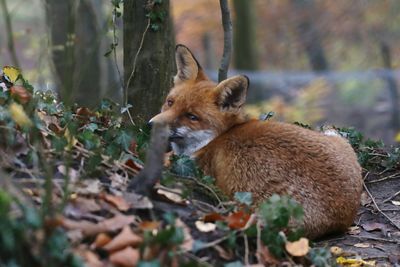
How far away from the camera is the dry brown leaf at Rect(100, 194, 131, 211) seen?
4047 mm

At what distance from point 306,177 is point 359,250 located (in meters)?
0.76

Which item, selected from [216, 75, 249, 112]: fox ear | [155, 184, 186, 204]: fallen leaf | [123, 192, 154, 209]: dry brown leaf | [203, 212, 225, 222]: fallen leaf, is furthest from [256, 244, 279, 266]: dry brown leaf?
[216, 75, 249, 112]: fox ear

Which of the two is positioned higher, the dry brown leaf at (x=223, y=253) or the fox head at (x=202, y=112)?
the fox head at (x=202, y=112)

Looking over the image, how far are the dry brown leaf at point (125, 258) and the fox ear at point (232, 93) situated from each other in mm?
2855

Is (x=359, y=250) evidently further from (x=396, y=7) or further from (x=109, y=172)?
(x=396, y=7)

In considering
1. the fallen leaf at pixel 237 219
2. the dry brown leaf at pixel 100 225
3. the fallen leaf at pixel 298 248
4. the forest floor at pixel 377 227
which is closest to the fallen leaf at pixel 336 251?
the forest floor at pixel 377 227

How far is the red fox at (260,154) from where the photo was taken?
5.36m

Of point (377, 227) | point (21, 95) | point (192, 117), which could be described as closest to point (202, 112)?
point (192, 117)

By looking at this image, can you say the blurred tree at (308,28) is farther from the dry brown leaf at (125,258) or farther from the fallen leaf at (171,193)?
the dry brown leaf at (125,258)

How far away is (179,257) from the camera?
146 inches

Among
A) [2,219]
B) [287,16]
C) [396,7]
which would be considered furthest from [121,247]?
[287,16]

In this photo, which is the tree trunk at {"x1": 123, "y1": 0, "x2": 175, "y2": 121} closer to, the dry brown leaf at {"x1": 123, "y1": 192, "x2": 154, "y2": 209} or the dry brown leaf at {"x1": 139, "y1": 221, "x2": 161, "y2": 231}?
the dry brown leaf at {"x1": 123, "y1": 192, "x2": 154, "y2": 209}

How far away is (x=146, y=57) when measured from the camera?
6.77 m

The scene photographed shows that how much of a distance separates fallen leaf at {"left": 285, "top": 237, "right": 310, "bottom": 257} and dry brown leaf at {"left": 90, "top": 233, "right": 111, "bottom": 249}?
1.34m
